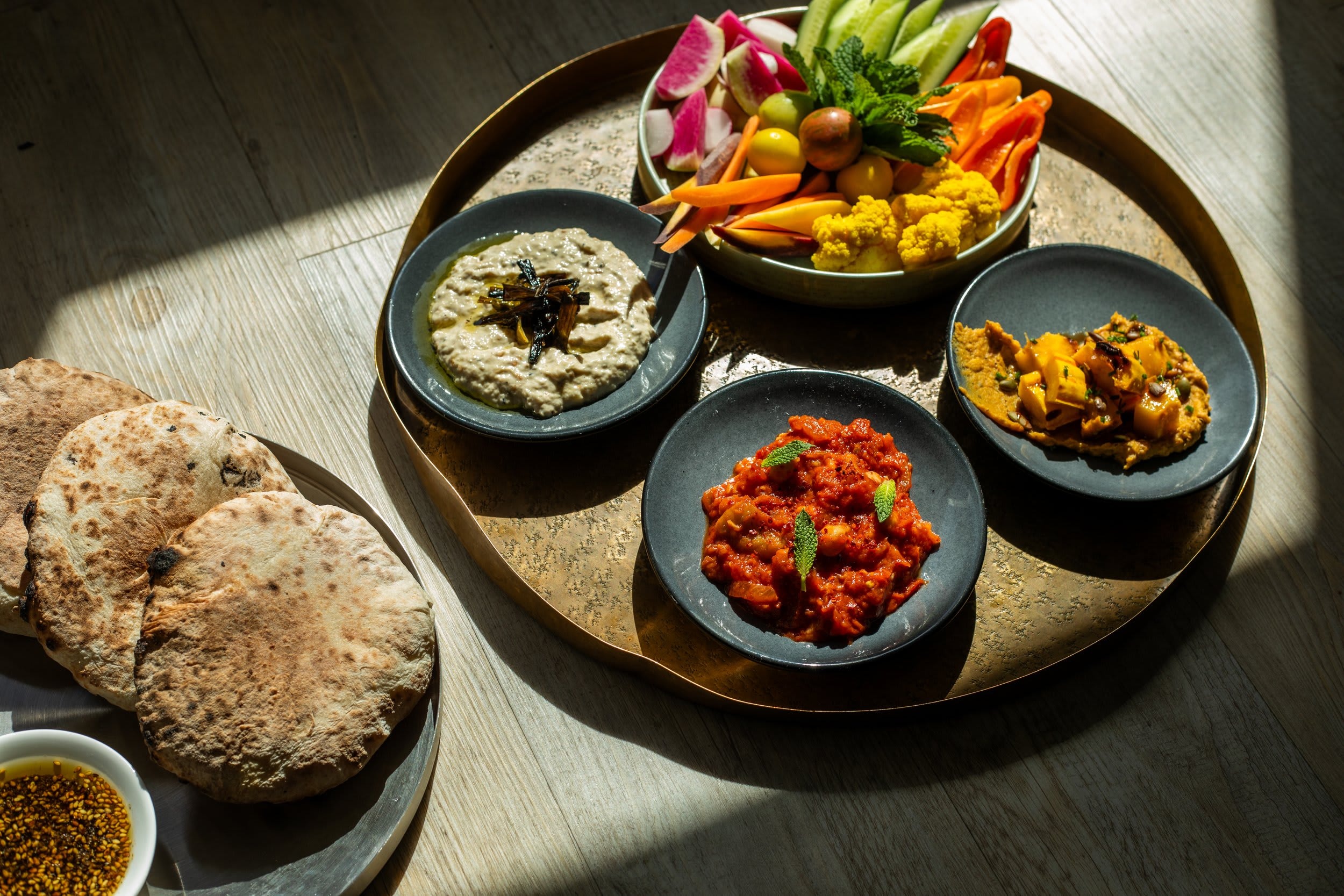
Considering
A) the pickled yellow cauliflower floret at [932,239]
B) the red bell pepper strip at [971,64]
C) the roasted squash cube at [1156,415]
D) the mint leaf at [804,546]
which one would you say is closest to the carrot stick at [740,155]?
the pickled yellow cauliflower floret at [932,239]

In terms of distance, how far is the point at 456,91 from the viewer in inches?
154

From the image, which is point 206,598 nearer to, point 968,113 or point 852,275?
point 852,275

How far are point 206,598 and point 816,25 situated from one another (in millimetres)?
2704

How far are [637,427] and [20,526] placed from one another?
1651 mm

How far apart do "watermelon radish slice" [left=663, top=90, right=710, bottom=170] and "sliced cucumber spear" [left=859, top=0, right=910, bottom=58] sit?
0.63 metres

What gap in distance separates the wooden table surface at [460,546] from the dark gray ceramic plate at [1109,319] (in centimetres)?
31

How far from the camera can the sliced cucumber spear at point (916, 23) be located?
3.52m

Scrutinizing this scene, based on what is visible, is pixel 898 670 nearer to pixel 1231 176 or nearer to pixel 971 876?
pixel 971 876

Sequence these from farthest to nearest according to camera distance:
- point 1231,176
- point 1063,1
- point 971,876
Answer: point 1063,1 < point 1231,176 < point 971,876

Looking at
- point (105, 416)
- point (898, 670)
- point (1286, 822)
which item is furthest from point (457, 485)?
point (1286, 822)

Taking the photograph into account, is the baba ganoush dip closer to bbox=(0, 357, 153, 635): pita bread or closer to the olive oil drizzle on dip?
bbox=(0, 357, 153, 635): pita bread

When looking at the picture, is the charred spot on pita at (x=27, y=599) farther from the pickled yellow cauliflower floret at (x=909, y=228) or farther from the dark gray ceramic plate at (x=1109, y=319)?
the dark gray ceramic plate at (x=1109, y=319)

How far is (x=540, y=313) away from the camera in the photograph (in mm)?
3002

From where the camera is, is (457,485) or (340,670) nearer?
(340,670)
